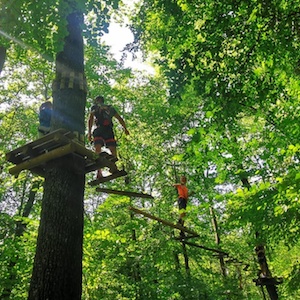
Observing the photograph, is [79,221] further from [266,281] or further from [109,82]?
[109,82]

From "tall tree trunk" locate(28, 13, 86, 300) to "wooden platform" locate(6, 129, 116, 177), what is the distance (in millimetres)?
161

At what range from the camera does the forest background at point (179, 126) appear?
4.09 m

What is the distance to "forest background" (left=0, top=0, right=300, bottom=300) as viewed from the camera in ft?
13.4

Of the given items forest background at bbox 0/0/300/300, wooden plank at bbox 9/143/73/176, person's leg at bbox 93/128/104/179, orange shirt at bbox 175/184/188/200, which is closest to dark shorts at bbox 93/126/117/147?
person's leg at bbox 93/128/104/179

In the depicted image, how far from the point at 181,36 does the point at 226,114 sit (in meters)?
2.22

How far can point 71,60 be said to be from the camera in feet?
17.6

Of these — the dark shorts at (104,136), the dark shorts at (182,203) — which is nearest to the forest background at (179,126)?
the dark shorts at (182,203)

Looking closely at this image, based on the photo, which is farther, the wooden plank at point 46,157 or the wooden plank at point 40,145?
the wooden plank at point 40,145

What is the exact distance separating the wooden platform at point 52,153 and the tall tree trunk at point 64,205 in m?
0.16

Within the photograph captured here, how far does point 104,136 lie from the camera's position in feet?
22.4

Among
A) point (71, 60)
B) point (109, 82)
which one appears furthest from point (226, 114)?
point (109, 82)

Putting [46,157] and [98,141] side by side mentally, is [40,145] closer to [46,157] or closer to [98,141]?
[46,157]

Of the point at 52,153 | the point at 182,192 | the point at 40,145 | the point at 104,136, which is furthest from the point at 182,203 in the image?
the point at 52,153

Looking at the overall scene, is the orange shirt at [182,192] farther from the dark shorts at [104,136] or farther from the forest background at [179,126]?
the dark shorts at [104,136]
